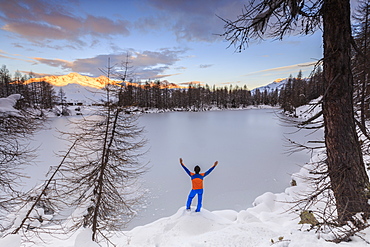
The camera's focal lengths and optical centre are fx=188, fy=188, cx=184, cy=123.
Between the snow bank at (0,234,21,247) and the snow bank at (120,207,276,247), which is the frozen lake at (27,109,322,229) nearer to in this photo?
the snow bank at (120,207,276,247)

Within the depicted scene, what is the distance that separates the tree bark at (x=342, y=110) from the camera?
324 centimetres

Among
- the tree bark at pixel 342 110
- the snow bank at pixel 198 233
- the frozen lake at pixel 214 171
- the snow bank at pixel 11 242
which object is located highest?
the tree bark at pixel 342 110

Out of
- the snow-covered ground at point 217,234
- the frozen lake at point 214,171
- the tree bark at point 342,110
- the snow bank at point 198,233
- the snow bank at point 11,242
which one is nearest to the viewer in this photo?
the tree bark at point 342,110

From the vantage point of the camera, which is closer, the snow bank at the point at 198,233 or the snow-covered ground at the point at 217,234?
the snow-covered ground at the point at 217,234

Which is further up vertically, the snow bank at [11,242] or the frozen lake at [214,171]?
the snow bank at [11,242]

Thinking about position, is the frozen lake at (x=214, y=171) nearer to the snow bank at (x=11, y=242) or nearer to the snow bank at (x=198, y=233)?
the snow bank at (x=198, y=233)

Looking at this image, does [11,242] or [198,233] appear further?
[198,233]

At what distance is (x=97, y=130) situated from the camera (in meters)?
6.10

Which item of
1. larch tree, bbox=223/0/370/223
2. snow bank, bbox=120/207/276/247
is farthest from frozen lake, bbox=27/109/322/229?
larch tree, bbox=223/0/370/223

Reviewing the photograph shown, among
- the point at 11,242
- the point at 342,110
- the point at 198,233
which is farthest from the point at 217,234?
the point at 11,242

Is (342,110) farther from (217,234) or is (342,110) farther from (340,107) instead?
(217,234)

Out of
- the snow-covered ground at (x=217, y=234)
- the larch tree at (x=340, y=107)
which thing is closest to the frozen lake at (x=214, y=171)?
the snow-covered ground at (x=217, y=234)

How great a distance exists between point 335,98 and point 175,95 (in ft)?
303

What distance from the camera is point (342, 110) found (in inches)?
130
